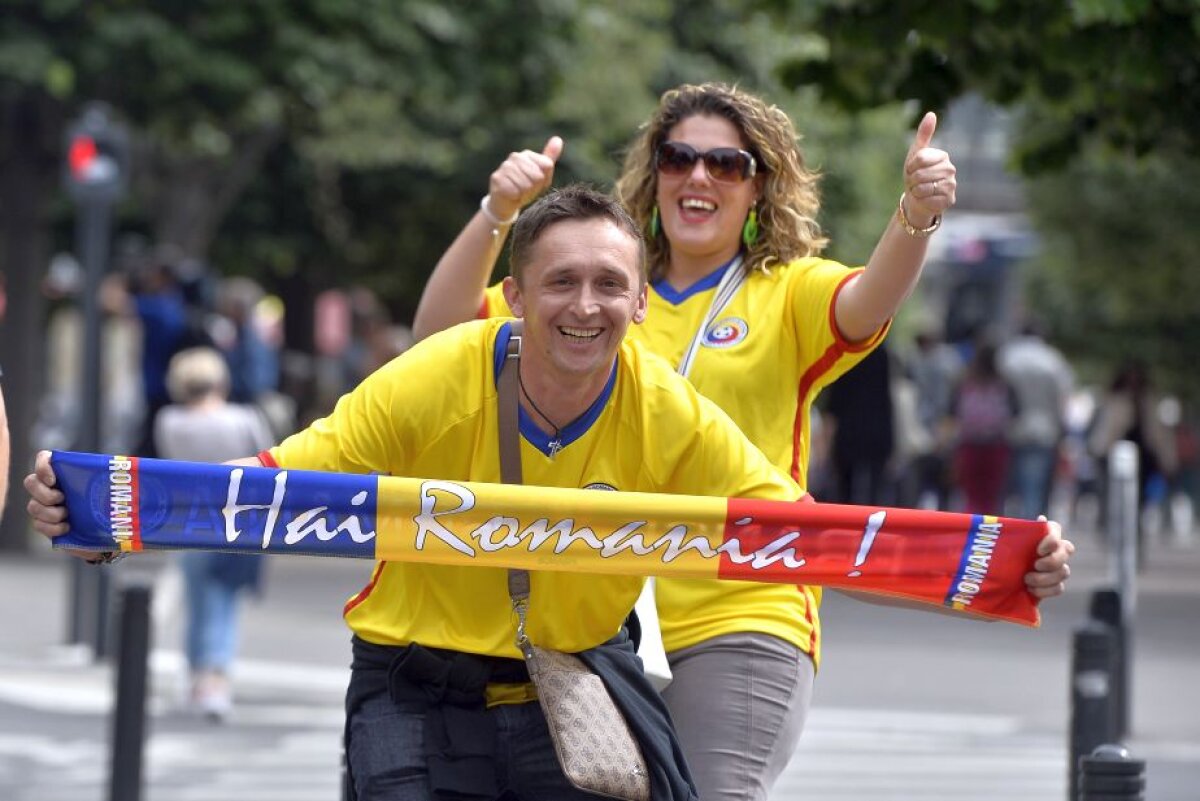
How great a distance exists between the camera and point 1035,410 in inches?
825

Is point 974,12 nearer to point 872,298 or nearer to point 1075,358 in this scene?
point 872,298

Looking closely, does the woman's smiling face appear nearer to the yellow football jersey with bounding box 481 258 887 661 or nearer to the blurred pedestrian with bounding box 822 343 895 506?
the yellow football jersey with bounding box 481 258 887 661

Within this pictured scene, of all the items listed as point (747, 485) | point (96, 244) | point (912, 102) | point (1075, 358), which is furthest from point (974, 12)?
point (1075, 358)

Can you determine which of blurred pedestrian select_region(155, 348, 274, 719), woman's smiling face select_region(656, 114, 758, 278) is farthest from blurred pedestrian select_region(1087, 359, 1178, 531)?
woman's smiling face select_region(656, 114, 758, 278)

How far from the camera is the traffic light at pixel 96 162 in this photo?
1379 centimetres

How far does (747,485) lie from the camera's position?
450 cm

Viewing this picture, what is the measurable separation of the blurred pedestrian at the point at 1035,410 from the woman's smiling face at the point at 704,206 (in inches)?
596

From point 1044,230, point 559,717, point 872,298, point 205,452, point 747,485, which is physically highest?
point 1044,230

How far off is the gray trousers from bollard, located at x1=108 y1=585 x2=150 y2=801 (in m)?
3.66

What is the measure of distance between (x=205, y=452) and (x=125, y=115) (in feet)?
26.4

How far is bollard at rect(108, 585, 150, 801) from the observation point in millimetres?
8219

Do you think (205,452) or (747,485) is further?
(205,452)

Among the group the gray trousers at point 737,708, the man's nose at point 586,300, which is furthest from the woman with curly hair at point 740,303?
the man's nose at point 586,300

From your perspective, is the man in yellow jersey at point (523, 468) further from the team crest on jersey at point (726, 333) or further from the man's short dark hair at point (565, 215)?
the team crest on jersey at point (726, 333)
